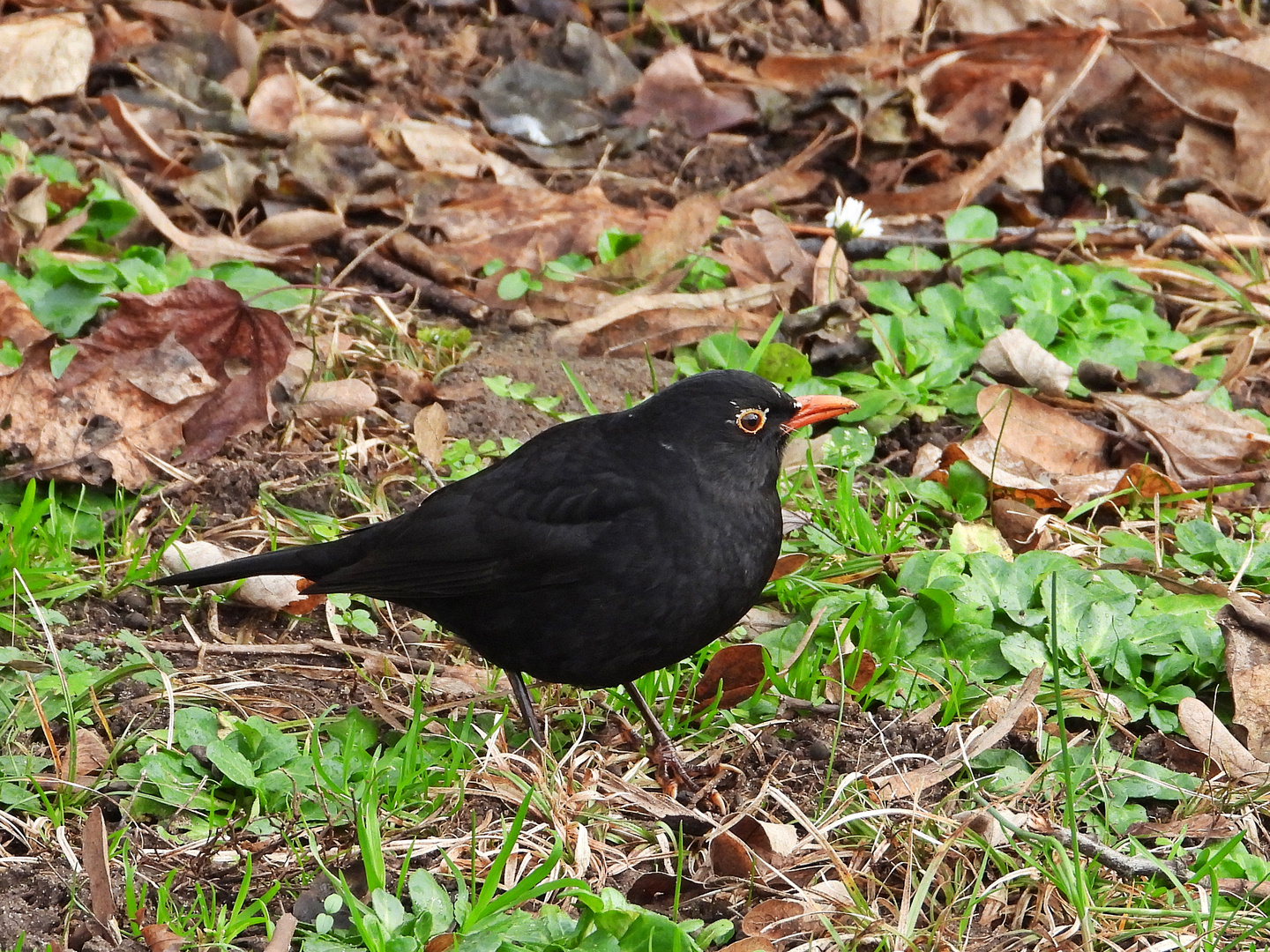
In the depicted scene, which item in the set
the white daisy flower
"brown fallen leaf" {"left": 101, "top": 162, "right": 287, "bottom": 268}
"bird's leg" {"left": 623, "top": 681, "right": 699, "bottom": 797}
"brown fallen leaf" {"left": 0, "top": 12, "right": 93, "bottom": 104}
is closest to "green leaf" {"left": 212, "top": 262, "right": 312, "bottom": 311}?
"brown fallen leaf" {"left": 101, "top": 162, "right": 287, "bottom": 268}

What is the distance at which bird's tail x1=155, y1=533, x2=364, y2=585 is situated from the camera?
393 cm

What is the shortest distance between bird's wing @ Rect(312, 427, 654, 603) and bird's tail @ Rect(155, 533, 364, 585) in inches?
1.0

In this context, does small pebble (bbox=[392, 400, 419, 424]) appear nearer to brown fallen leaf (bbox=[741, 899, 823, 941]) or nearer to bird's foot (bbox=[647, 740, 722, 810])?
bird's foot (bbox=[647, 740, 722, 810])

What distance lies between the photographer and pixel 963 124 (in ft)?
22.2

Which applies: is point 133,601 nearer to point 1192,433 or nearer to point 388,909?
point 388,909

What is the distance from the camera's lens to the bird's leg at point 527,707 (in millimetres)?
3812

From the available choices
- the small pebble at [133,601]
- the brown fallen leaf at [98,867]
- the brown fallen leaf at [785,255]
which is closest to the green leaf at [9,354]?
the small pebble at [133,601]

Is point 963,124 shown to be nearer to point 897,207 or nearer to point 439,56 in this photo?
point 897,207

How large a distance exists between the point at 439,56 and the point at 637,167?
139cm

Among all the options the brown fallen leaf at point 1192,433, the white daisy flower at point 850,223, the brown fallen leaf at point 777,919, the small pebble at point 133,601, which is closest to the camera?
the brown fallen leaf at point 777,919

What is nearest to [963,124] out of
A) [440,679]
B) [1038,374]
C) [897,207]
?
[897,207]

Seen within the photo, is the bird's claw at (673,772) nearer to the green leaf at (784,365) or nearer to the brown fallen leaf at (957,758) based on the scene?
the brown fallen leaf at (957,758)

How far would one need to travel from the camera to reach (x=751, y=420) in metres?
3.91

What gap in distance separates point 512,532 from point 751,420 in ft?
2.31
